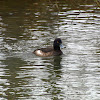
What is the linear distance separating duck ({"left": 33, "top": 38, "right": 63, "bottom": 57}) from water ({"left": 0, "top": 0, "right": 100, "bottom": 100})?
0.20 meters

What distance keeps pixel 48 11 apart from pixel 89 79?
10.5 metres

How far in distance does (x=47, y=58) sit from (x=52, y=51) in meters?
0.51

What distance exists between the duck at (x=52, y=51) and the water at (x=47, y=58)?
0.20 m

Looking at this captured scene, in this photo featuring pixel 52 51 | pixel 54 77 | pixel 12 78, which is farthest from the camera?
pixel 52 51

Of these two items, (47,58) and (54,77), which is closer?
(54,77)

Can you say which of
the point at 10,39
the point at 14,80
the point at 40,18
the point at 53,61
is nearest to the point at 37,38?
the point at 10,39

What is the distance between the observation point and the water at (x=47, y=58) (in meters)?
12.1

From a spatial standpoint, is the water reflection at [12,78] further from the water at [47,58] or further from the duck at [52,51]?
the duck at [52,51]

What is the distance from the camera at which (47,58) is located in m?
16.2

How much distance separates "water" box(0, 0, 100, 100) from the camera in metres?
12.1

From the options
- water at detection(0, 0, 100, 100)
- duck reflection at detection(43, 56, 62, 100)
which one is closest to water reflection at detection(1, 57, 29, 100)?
water at detection(0, 0, 100, 100)

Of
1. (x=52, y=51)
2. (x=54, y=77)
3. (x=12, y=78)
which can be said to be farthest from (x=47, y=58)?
(x=12, y=78)

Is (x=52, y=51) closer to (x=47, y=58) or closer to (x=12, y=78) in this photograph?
(x=47, y=58)

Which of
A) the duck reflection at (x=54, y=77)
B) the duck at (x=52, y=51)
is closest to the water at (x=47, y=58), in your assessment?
the duck reflection at (x=54, y=77)
